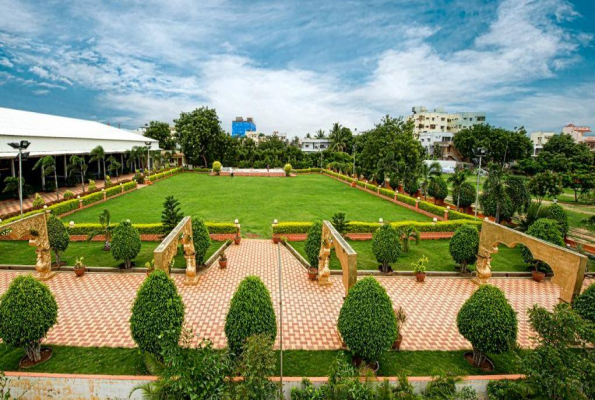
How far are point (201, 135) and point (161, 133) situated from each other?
15660 millimetres

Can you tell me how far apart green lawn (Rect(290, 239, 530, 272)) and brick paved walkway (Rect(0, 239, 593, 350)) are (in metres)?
0.94

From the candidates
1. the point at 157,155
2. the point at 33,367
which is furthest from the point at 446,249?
the point at 157,155

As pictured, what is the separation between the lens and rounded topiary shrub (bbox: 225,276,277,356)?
5.97m

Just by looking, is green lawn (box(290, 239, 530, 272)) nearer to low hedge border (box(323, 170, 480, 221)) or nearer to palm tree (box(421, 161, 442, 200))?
low hedge border (box(323, 170, 480, 221))

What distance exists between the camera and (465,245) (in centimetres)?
1133

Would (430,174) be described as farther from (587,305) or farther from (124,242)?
(124,242)

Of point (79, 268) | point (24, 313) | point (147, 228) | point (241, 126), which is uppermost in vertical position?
point (241, 126)

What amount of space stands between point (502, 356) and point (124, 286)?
36.2 feet

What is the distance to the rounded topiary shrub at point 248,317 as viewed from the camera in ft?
19.6

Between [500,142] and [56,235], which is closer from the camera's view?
[56,235]

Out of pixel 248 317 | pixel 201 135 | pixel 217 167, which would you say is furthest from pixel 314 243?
pixel 201 135

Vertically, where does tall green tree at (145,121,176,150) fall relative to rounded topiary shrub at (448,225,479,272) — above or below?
above

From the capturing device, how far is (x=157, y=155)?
39.5 metres

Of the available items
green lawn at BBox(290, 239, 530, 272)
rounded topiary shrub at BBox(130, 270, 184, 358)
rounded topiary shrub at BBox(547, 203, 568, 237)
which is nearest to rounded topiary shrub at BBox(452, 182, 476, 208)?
rounded topiary shrub at BBox(547, 203, 568, 237)
